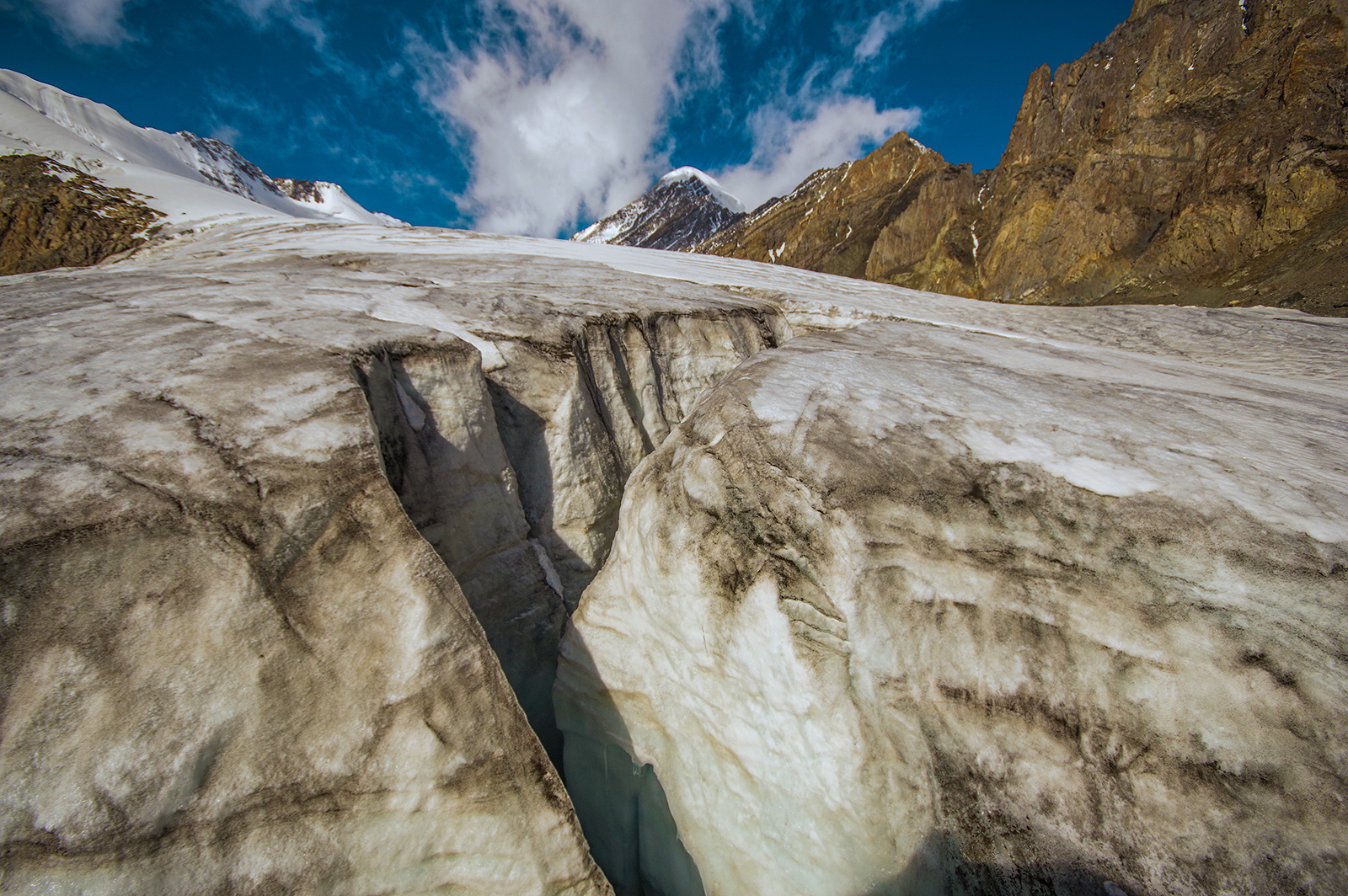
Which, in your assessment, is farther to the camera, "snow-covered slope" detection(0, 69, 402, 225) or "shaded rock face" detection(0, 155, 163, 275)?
"snow-covered slope" detection(0, 69, 402, 225)

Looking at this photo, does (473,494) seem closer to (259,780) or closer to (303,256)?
(259,780)

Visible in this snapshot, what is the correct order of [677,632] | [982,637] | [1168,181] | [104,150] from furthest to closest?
[1168,181] → [104,150] → [677,632] → [982,637]

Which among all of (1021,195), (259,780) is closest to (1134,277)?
(1021,195)

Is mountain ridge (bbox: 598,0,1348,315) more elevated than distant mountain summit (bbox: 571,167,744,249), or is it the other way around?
distant mountain summit (bbox: 571,167,744,249)

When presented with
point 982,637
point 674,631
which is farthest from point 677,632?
point 982,637

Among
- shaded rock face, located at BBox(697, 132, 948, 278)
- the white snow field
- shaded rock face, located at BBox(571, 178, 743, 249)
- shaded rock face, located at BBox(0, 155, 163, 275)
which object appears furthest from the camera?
shaded rock face, located at BBox(571, 178, 743, 249)

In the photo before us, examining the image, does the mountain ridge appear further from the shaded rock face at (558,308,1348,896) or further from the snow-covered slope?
the snow-covered slope

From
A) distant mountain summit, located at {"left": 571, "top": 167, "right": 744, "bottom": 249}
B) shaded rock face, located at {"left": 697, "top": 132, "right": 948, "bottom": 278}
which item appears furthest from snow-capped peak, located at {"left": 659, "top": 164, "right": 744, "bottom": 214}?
shaded rock face, located at {"left": 697, "top": 132, "right": 948, "bottom": 278}

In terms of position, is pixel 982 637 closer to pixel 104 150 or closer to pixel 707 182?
pixel 104 150
